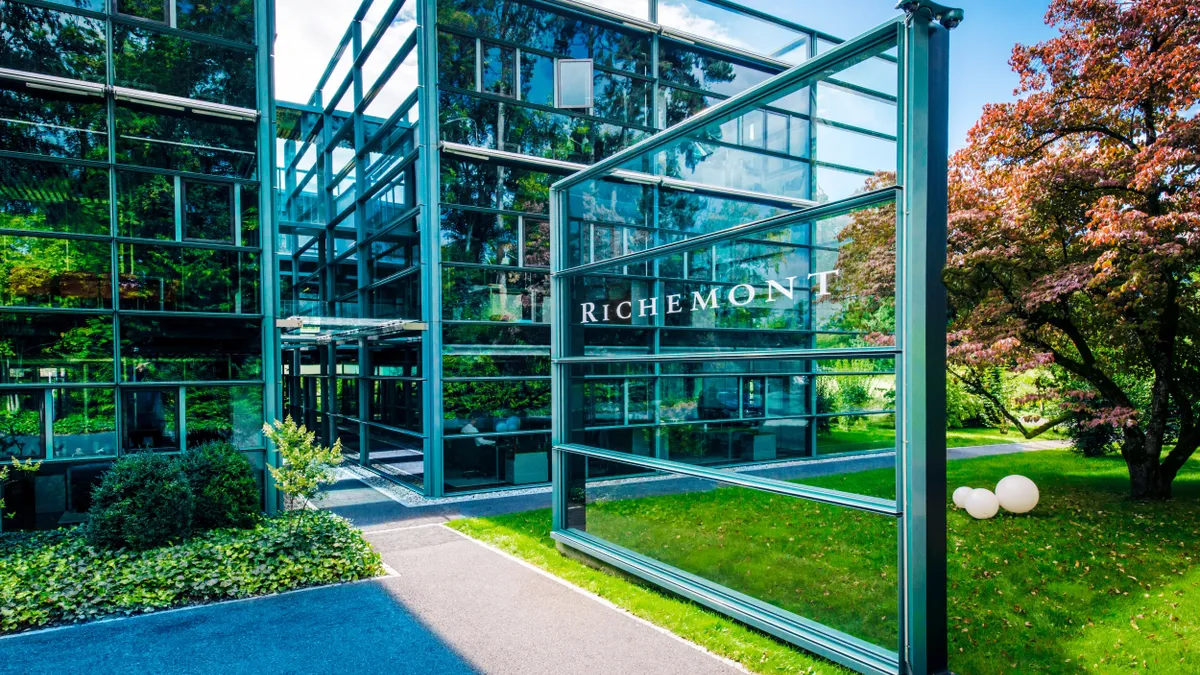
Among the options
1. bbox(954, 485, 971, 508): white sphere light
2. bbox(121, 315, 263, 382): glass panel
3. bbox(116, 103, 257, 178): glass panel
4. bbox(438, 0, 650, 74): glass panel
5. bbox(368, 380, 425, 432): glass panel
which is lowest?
bbox(954, 485, 971, 508): white sphere light

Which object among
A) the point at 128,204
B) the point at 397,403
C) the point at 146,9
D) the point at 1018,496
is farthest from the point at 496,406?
the point at 1018,496

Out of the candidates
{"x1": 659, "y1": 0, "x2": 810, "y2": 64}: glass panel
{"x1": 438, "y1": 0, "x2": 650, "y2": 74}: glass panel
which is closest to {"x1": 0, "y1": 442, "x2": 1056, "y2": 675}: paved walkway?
{"x1": 438, "y1": 0, "x2": 650, "y2": 74}: glass panel

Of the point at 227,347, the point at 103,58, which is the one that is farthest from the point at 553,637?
the point at 103,58

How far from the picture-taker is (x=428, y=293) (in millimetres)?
12633

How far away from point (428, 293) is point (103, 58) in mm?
5960

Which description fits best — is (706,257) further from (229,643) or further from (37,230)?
(37,230)

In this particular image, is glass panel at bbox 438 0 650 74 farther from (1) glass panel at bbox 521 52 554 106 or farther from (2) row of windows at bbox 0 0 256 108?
(2) row of windows at bbox 0 0 256 108

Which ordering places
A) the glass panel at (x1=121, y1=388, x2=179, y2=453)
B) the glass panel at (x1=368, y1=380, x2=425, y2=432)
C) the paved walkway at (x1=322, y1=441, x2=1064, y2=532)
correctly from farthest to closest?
1. the glass panel at (x1=368, y1=380, x2=425, y2=432)
2. the paved walkway at (x1=322, y1=441, x2=1064, y2=532)
3. the glass panel at (x1=121, y1=388, x2=179, y2=453)

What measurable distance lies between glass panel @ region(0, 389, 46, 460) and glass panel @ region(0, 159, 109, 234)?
2395mm

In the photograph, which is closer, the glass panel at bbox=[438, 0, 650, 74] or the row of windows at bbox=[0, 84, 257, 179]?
the row of windows at bbox=[0, 84, 257, 179]

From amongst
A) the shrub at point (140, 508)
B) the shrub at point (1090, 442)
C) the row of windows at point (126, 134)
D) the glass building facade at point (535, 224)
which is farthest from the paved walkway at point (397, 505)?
the shrub at point (1090, 442)

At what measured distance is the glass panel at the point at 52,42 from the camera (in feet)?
30.8

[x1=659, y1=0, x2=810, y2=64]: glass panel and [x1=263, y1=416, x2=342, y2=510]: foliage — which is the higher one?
[x1=659, y1=0, x2=810, y2=64]: glass panel

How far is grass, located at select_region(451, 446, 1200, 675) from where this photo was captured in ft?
17.6
